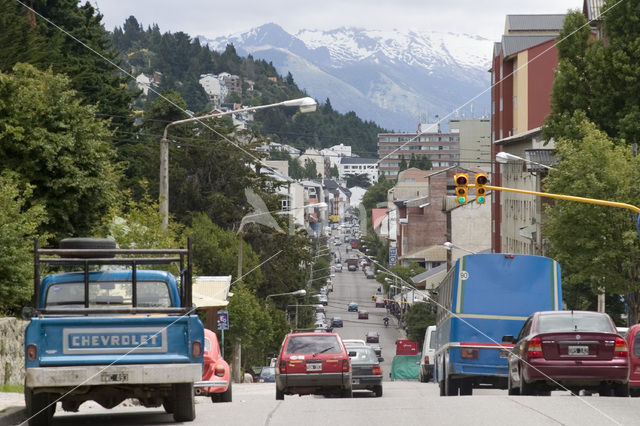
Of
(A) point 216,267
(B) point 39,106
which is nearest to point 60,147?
(B) point 39,106

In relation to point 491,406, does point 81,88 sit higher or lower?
higher

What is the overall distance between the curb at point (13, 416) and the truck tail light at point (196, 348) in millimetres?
2280

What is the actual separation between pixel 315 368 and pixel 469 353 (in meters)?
3.13

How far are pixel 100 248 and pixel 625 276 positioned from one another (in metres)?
31.3

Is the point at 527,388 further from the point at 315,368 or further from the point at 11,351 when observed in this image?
the point at 11,351

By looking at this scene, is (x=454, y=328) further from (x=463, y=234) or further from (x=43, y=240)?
(x=463, y=234)

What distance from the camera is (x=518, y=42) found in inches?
3595

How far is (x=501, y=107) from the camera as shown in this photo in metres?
95.2

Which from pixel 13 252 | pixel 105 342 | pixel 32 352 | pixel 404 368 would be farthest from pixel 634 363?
pixel 404 368

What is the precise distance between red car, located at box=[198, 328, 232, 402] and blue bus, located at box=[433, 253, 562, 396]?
4810mm

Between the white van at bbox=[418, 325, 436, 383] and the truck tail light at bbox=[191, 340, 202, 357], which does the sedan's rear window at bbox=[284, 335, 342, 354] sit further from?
the white van at bbox=[418, 325, 436, 383]

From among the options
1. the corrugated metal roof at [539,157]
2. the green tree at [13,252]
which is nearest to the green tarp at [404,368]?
the corrugated metal roof at [539,157]

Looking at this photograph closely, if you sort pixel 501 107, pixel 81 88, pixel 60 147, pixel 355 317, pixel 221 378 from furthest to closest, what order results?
pixel 355 317 → pixel 501 107 → pixel 81 88 → pixel 60 147 → pixel 221 378

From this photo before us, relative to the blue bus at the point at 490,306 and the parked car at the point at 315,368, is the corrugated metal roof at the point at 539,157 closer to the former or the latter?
the blue bus at the point at 490,306
